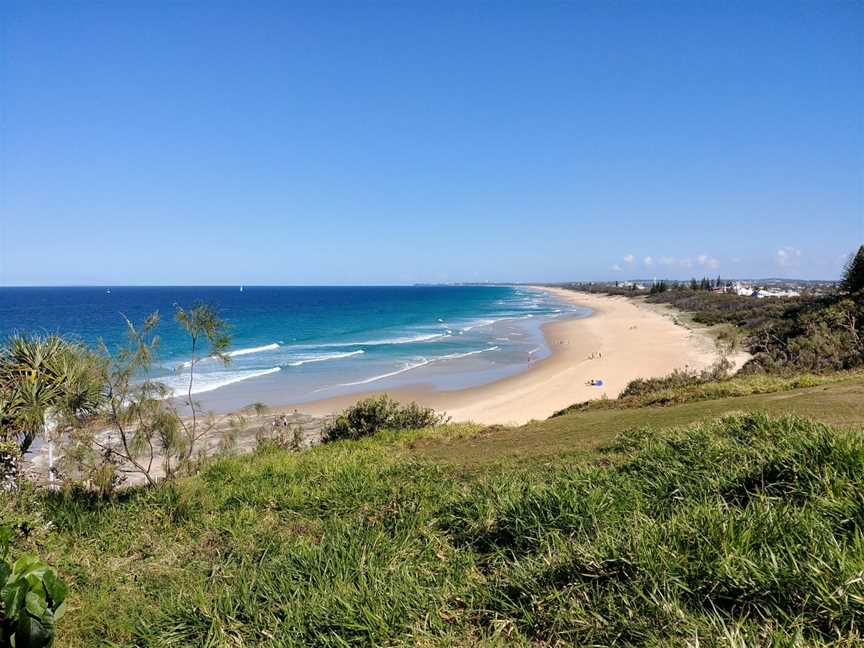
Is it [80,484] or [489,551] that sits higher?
[489,551]

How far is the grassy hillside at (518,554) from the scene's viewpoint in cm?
280

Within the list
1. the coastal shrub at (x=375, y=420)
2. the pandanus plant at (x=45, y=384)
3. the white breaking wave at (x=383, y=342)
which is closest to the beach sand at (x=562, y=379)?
the pandanus plant at (x=45, y=384)

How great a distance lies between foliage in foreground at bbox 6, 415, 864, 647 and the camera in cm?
278

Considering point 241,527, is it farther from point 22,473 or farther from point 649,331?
point 649,331

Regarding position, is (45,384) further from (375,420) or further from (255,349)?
(255,349)

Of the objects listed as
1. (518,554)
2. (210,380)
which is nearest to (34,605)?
(518,554)

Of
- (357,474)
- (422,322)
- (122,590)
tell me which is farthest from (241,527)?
(422,322)

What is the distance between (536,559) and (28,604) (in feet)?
9.26

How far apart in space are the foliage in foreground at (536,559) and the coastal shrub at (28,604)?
1117 millimetres

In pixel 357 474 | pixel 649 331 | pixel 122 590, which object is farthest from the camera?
pixel 649 331

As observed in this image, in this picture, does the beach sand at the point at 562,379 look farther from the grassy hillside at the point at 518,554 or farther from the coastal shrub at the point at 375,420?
the grassy hillside at the point at 518,554

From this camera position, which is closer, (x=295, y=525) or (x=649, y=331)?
(x=295, y=525)

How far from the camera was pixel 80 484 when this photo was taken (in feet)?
26.0

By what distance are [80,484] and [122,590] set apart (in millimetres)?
4479
